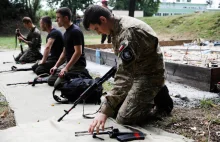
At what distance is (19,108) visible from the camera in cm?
394

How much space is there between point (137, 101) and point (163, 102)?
1.58 feet

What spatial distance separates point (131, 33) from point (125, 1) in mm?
34187

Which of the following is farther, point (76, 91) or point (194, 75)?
point (194, 75)

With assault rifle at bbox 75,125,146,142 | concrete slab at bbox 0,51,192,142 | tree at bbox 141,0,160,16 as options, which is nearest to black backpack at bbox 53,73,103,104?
concrete slab at bbox 0,51,192,142

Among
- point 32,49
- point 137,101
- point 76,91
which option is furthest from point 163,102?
point 32,49

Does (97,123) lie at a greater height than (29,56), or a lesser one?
greater

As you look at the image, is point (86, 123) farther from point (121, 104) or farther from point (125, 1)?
point (125, 1)

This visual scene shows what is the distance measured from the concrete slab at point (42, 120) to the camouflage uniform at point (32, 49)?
2.52 metres

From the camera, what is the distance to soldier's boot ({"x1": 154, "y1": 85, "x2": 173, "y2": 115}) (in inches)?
130

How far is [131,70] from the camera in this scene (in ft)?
10.00

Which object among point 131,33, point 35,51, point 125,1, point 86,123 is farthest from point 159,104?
point 125,1

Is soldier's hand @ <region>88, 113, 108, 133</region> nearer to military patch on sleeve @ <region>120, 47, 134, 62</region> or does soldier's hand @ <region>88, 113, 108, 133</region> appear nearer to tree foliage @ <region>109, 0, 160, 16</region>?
military patch on sleeve @ <region>120, 47, 134, 62</region>

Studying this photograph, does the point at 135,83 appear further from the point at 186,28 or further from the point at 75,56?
the point at 186,28

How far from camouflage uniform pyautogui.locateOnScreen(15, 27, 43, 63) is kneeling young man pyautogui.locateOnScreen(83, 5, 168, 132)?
486 cm
